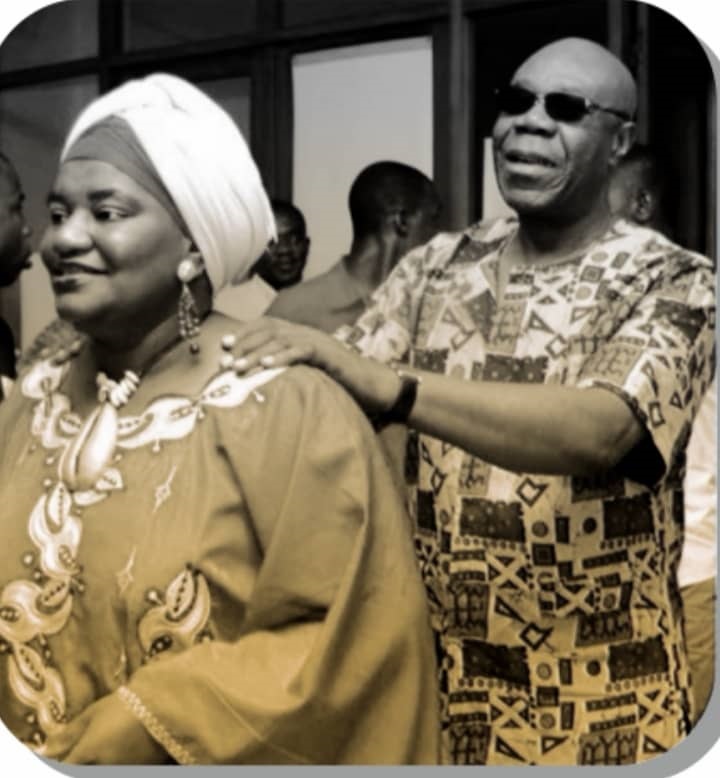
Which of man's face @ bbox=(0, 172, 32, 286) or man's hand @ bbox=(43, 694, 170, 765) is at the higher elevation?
man's face @ bbox=(0, 172, 32, 286)

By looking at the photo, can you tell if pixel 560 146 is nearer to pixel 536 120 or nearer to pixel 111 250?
pixel 536 120

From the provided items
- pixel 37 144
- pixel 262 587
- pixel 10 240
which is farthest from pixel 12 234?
pixel 262 587

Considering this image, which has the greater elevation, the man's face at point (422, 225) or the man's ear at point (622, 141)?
the man's ear at point (622, 141)

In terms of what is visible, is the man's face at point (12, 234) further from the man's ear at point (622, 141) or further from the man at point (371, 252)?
the man's ear at point (622, 141)

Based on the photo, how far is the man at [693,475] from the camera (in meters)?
1.64

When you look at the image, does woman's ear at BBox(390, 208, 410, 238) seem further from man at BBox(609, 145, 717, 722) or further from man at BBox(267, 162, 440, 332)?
man at BBox(609, 145, 717, 722)

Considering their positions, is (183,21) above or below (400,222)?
above

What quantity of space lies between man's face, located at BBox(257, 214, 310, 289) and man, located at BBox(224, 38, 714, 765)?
0.26 ft

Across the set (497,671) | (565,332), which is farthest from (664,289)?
(497,671)

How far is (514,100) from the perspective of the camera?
5.46 ft

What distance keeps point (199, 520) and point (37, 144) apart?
0.56 meters

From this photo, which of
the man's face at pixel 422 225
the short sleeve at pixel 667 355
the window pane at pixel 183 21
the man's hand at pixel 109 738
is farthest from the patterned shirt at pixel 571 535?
the window pane at pixel 183 21

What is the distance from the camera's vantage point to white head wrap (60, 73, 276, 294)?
1638 millimetres

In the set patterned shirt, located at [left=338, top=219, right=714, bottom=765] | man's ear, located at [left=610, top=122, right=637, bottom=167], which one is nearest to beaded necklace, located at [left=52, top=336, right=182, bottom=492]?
patterned shirt, located at [left=338, top=219, right=714, bottom=765]
